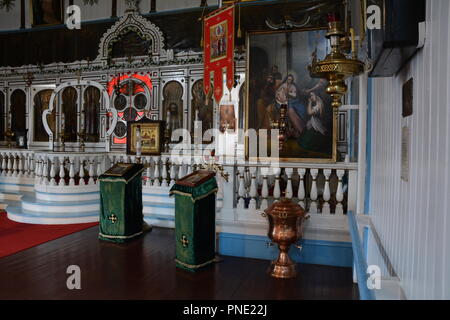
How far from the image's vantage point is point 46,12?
466 inches

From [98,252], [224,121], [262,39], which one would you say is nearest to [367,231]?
[98,252]

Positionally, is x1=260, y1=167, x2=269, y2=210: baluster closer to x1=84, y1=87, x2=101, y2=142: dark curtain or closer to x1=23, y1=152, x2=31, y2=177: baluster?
x1=23, y1=152, x2=31, y2=177: baluster

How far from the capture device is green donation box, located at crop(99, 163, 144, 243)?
17.9ft

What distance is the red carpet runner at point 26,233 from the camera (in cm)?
523

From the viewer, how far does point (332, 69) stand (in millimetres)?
2588

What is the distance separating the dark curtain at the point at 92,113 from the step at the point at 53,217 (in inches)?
174

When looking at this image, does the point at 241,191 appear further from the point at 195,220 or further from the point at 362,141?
the point at 362,141

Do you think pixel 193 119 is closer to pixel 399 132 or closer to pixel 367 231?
pixel 367 231

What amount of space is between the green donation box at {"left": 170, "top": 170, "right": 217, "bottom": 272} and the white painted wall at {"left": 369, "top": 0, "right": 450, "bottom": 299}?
2326mm

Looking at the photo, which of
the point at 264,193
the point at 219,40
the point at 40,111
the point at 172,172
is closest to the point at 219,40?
the point at 219,40

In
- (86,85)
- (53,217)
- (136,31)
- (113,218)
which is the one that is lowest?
(53,217)

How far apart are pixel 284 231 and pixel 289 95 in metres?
4.64

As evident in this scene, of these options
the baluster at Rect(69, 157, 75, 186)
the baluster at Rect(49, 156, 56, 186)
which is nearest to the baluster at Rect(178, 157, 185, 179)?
the baluster at Rect(69, 157, 75, 186)
